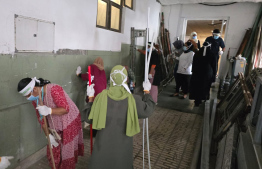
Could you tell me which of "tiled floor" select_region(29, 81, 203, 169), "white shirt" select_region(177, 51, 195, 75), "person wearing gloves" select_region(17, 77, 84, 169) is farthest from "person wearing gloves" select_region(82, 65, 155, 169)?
"white shirt" select_region(177, 51, 195, 75)

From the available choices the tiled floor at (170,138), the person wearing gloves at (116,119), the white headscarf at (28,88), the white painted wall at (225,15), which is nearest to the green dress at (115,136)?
the person wearing gloves at (116,119)

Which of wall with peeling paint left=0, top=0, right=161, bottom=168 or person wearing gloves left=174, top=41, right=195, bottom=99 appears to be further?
person wearing gloves left=174, top=41, right=195, bottom=99

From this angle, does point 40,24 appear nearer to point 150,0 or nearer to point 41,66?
point 41,66

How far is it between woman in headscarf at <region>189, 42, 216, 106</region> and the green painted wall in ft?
8.01

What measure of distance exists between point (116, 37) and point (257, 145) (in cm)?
320

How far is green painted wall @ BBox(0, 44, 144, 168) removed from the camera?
6.25 feet

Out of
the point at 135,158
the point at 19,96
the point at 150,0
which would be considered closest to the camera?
the point at 19,96

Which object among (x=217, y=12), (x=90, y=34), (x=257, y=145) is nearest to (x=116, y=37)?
(x=90, y=34)

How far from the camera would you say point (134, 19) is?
4.71m

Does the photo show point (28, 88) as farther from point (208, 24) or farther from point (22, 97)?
point (208, 24)

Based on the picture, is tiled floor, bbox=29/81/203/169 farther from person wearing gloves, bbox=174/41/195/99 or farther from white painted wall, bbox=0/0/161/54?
white painted wall, bbox=0/0/161/54

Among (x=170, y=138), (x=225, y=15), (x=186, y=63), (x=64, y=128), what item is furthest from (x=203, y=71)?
(x=225, y=15)

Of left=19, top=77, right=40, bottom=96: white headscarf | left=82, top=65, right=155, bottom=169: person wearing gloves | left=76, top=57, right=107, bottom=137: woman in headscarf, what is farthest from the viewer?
left=76, top=57, right=107, bottom=137: woman in headscarf

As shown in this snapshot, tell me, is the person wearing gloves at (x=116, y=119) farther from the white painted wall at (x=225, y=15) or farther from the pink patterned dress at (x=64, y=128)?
the white painted wall at (x=225, y=15)
